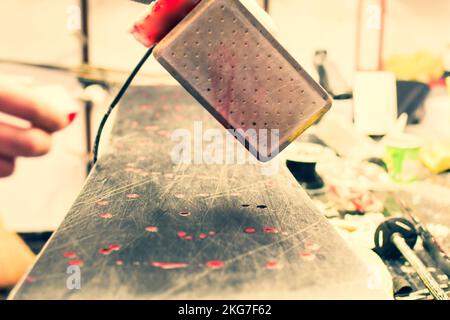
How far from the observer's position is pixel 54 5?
366 centimetres

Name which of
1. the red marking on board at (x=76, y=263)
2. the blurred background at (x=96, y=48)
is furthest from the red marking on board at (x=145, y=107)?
the red marking on board at (x=76, y=263)

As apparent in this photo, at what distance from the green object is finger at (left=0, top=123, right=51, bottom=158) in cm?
139

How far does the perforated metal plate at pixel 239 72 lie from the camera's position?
992mm

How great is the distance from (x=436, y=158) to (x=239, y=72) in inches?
59.4

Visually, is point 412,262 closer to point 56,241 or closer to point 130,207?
point 130,207

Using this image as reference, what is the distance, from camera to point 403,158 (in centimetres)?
200

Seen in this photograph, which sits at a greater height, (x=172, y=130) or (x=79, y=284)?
(x=172, y=130)

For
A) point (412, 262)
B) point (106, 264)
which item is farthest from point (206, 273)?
point (412, 262)

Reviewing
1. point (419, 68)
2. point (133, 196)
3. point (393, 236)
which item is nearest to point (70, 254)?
point (133, 196)

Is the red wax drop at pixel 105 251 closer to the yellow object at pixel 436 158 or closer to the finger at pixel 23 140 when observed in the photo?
the finger at pixel 23 140

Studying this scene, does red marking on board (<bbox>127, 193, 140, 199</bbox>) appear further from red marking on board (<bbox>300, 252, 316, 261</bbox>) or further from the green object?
the green object

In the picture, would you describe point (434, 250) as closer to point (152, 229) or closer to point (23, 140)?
point (152, 229)
